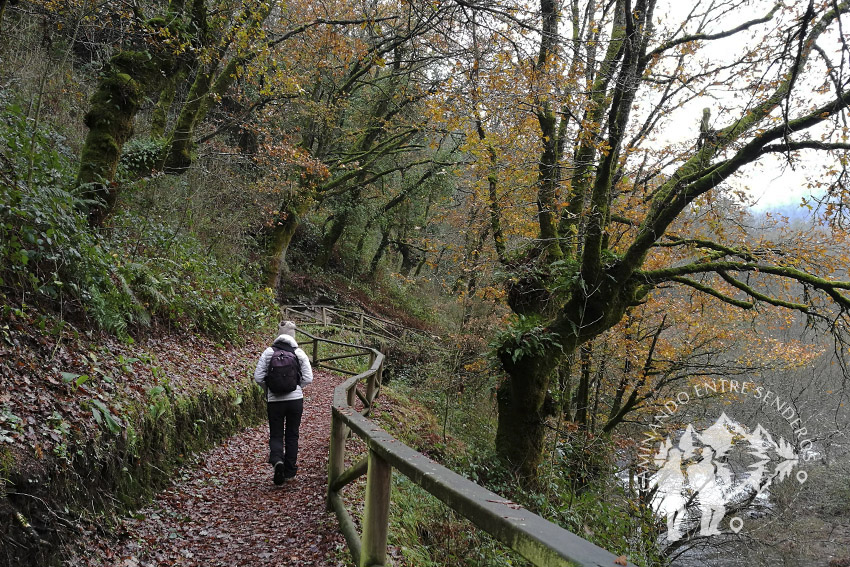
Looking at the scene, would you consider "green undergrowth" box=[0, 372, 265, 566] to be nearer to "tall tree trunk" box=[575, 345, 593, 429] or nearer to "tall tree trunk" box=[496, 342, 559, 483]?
"tall tree trunk" box=[496, 342, 559, 483]

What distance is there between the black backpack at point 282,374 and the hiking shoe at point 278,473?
827 millimetres

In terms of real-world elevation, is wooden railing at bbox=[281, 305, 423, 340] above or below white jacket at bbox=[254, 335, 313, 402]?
below

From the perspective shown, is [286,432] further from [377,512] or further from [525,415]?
[525,415]

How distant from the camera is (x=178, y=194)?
452 inches

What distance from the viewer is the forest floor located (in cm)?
373

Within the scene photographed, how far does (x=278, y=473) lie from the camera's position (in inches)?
211

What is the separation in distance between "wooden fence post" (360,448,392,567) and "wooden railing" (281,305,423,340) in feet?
45.5

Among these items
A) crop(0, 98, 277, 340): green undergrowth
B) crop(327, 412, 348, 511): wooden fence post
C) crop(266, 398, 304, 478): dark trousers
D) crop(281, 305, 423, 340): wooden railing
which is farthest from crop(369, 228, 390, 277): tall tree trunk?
crop(327, 412, 348, 511): wooden fence post

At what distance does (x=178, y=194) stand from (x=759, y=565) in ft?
60.4

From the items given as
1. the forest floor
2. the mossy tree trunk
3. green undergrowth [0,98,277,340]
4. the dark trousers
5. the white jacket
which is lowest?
the forest floor

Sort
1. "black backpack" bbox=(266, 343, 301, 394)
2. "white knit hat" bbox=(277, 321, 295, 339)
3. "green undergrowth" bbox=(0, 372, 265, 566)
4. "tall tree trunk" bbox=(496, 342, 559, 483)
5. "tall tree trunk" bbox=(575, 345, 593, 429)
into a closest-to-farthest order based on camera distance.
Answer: "green undergrowth" bbox=(0, 372, 265, 566)
"black backpack" bbox=(266, 343, 301, 394)
"white knit hat" bbox=(277, 321, 295, 339)
"tall tree trunk" bbox=(496, 342, 559, 483)
"tall tree trunk" bbox=(575, 345, 593, 429)

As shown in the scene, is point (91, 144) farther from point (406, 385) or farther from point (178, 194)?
point (406, 385)

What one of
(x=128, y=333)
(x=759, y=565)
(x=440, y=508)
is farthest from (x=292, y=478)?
(x=759, y=565)

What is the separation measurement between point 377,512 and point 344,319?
17.2 m
